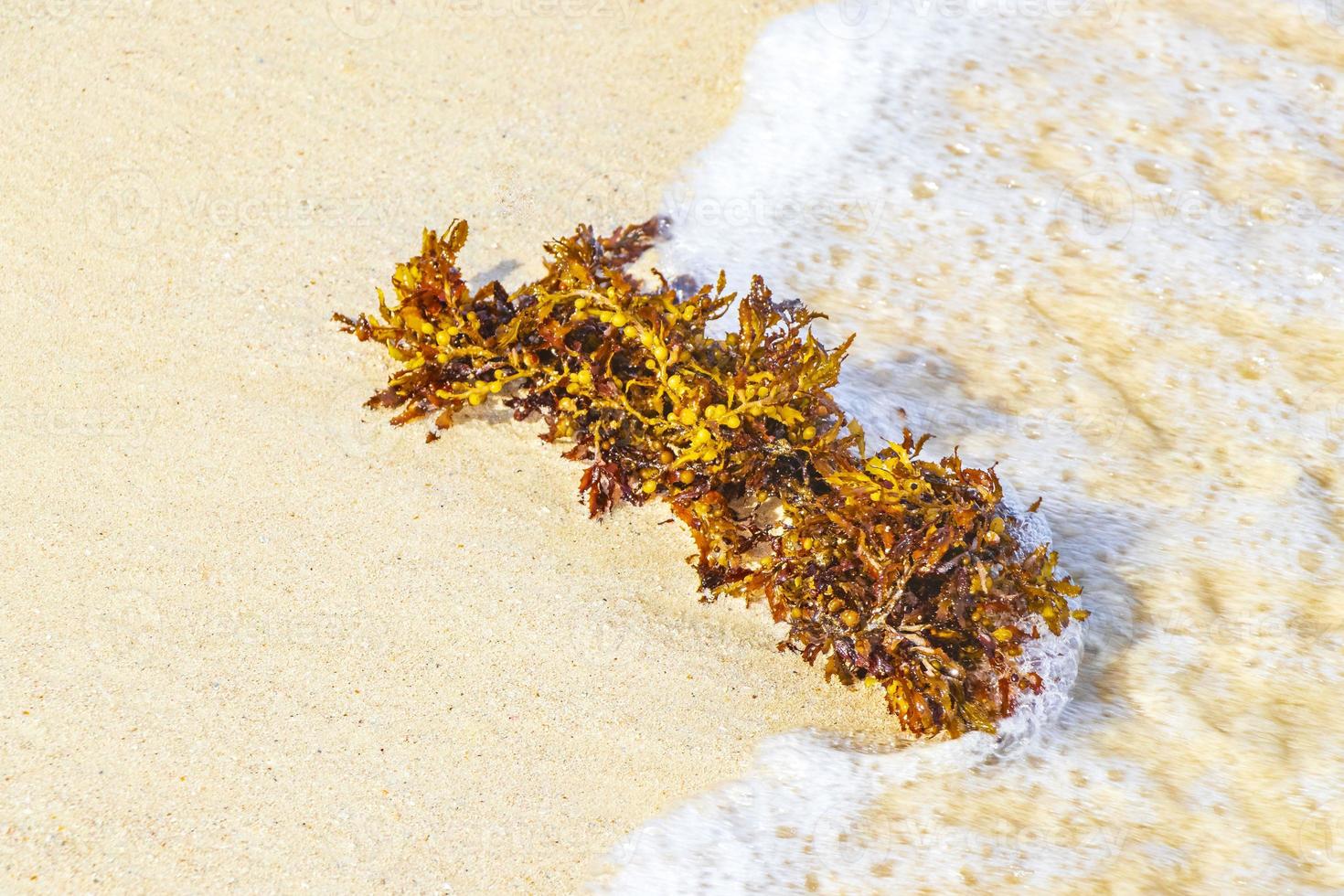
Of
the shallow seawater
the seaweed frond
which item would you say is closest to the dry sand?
the seaweed frond

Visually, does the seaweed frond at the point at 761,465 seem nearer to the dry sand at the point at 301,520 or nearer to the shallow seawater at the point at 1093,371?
the dry sand at the point at 301,520

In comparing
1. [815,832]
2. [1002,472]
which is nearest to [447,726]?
[815,832]

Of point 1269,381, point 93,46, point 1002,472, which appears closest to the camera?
point 1002,472

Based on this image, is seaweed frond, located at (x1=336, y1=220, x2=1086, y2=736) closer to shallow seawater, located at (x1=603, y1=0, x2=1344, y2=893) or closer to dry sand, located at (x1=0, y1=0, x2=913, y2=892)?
dry sand, located at (x1=0, y1=0, x2=913, y2=892)

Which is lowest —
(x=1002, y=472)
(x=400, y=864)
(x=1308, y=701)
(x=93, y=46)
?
(x=400, y=864)

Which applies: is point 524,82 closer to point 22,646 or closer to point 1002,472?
point 1002,472

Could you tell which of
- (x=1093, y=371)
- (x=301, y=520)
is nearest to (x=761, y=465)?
(x=301, y=520)
